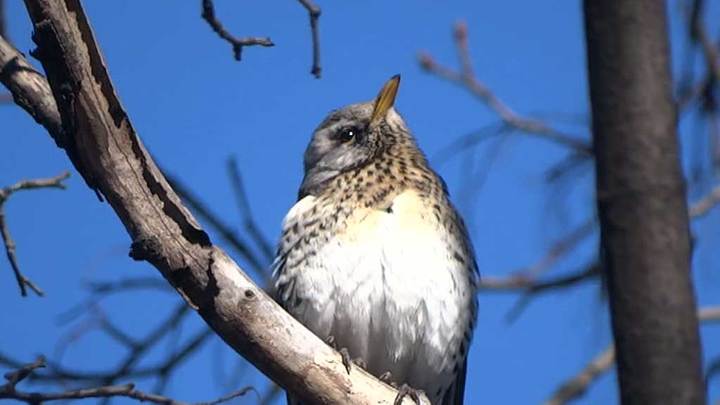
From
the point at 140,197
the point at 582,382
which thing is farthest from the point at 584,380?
the point at 140,197

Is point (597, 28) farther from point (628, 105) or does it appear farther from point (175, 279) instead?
point (175, 279)

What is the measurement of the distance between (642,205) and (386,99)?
3.30 m

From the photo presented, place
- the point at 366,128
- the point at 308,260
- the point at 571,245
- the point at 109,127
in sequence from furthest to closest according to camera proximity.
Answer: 1. the point at 366,128
2. the point at 571,245
3. the point at 308,260
4. the point at 109,127

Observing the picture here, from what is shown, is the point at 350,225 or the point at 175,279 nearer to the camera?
the point at 175,279

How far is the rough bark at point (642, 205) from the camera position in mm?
1788

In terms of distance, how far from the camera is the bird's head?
4906 millimetres

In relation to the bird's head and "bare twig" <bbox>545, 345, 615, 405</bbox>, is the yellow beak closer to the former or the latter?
the bird's head

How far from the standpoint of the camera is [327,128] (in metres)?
5.14

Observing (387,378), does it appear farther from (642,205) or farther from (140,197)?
(642,205)

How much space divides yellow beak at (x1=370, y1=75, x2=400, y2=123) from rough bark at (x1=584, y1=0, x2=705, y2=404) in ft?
10.1

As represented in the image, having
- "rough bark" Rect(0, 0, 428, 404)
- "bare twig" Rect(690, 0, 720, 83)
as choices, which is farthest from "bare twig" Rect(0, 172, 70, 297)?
"bare twig" Rect(690, 0, 720, 83)

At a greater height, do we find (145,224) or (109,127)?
(109,127)

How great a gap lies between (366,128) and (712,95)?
2.00 m

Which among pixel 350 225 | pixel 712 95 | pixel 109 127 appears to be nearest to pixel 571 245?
pixel 350 225
